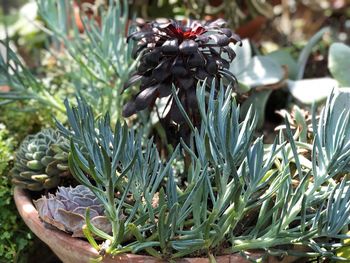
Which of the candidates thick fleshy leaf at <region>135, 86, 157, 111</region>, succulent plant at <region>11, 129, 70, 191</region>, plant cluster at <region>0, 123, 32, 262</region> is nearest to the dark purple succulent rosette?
thick fleshy leaf at <region>135, 86, 157, 111</region>

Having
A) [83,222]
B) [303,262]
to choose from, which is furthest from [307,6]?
[83,222]

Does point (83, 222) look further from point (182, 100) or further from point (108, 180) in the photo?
point (182, 100)

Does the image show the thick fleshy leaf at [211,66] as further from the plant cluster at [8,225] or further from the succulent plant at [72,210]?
the plant cluster at [8,225]

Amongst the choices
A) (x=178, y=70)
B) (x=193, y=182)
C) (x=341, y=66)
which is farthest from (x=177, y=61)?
(x=341, y=66)

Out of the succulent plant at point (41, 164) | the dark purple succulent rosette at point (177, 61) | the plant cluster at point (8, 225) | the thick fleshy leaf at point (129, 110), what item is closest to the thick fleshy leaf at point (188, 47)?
the dark purple succulent rosette at point (177, 61)

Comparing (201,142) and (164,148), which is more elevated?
(201,142)

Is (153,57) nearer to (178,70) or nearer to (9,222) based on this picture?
(178,70)

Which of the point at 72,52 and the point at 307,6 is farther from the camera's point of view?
the point at 307,6
